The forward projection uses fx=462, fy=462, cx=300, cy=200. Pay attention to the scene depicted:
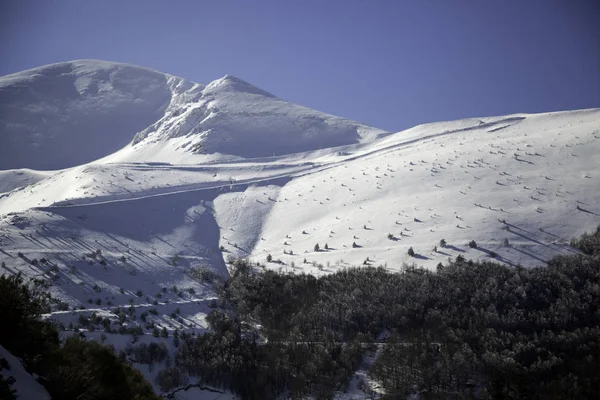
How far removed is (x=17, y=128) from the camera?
491 ft

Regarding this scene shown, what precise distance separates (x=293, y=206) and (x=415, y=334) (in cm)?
3314

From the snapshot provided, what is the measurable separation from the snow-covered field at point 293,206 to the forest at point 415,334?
10.1ft

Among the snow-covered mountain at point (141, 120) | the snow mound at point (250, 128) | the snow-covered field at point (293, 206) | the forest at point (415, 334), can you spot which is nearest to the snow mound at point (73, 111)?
the snow-covered mountain at point (141, 120)

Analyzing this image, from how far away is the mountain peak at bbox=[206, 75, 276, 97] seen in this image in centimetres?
14962

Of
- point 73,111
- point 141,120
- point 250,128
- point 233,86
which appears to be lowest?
point 250,128

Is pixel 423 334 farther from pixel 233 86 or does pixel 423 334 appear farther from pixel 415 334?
pixel 233 86

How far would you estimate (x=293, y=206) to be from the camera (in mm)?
62000

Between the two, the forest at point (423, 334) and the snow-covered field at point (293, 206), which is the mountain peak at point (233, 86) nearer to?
the snow-covered field at point (293, 206)

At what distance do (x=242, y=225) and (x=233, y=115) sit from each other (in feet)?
228

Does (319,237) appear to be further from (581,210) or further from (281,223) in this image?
(581,210)

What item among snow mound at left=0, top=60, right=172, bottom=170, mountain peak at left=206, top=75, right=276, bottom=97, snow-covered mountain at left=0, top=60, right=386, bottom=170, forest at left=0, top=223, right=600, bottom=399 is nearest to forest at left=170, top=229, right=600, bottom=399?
forest at left=0, top=223, right=600, bottom=399

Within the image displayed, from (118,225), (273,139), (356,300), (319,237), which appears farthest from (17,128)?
(356,300)

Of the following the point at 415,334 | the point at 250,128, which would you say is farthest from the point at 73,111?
the point at 415,334

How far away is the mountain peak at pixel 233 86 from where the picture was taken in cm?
14962
